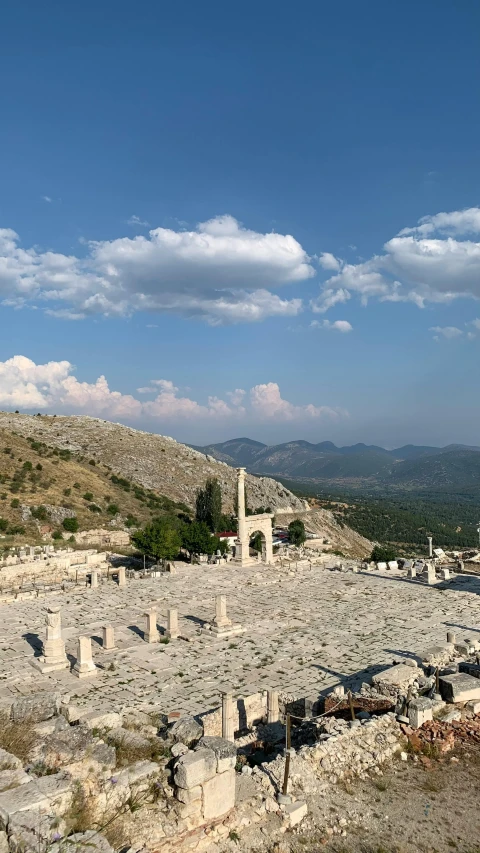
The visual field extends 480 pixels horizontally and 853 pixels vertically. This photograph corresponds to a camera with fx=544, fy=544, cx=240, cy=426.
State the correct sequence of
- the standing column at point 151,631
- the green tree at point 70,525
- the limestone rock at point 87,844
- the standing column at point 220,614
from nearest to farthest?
the limestone rock at point 87,844
the standing column at point 151,631
the standing column at point 220,614
the green tree at point 70,525

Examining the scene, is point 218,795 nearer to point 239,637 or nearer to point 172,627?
point 172,627

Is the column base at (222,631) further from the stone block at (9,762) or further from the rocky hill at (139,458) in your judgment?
the rocky hill at (139,458)

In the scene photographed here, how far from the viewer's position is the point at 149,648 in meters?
17.5

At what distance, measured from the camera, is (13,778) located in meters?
6.63

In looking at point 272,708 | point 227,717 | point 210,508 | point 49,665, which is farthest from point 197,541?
point 227,717

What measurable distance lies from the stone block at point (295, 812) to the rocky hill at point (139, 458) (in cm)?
5170

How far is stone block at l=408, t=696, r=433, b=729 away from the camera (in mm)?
10477

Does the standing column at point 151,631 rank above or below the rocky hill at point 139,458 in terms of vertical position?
below

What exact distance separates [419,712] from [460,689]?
175cm

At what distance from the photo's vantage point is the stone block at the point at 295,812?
771 centimetres

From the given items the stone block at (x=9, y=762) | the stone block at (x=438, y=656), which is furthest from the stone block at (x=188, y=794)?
the stone block at (x=438, y=656)

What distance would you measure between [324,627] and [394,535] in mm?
67140

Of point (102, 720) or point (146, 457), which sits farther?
point (146, 457)

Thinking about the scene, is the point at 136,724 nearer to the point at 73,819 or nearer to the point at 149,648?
the point at 73,819
